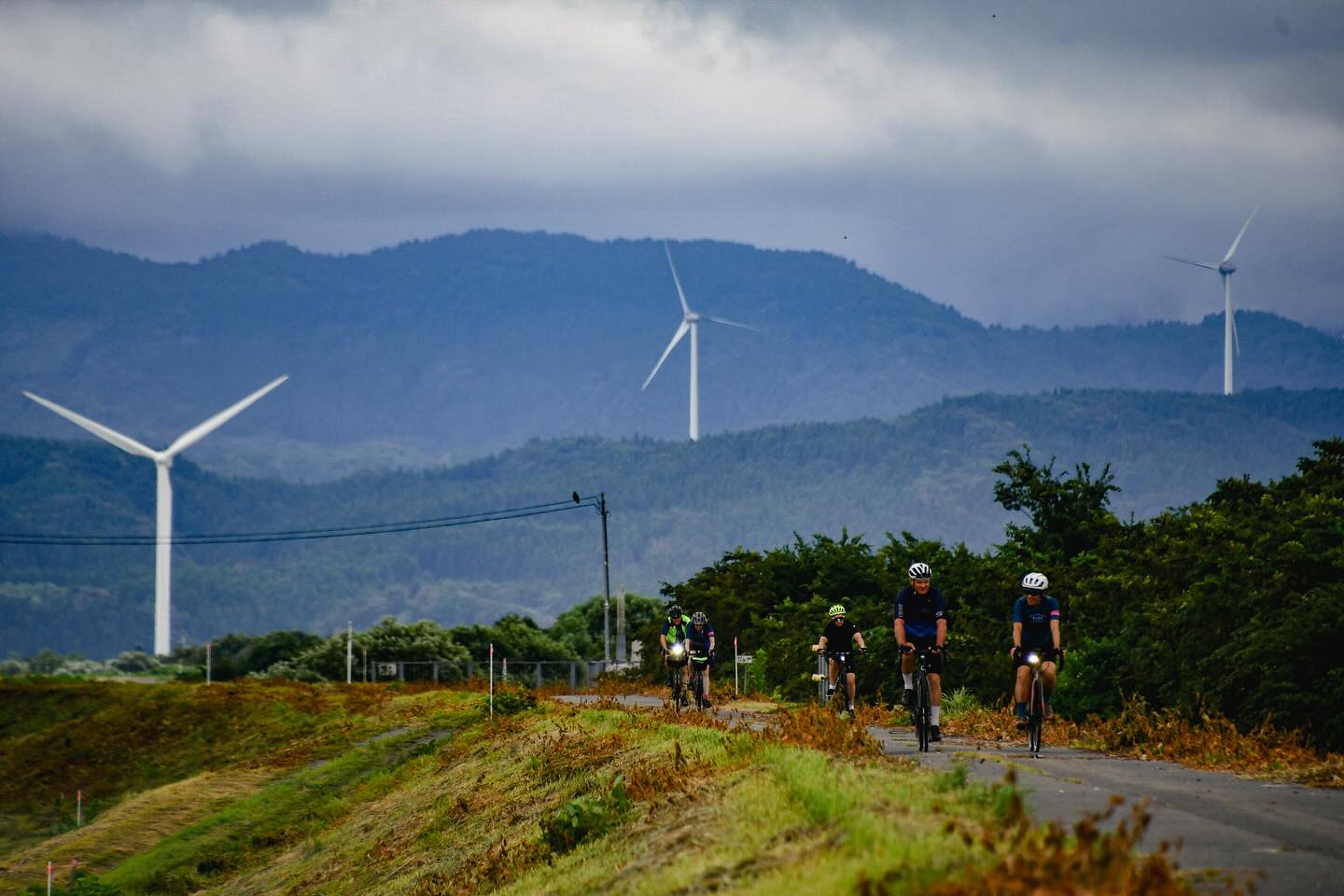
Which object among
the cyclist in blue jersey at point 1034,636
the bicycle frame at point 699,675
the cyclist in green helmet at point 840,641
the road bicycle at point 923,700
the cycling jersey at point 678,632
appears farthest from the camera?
A: the cycling jersey at point 678,632

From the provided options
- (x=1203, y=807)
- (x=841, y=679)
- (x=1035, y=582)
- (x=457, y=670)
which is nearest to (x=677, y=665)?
(x=841, y=679)

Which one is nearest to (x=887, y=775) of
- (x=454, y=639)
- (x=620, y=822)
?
(x=620, y=822)

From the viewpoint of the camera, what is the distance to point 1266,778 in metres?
18.6

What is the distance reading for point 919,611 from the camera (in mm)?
21453

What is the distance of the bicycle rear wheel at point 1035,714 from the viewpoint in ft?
69.8

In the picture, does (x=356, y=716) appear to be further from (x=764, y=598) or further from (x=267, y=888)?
(x=267, y=888)

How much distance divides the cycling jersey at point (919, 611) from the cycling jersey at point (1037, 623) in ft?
3.16

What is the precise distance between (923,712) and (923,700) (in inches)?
6.0

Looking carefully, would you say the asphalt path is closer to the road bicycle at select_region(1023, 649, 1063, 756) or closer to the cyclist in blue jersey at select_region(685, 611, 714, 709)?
the road bicycle at select_region(1023, 649, 1063, 756)

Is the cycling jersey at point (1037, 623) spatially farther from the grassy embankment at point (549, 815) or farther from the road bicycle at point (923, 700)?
the grassy embankment at point (549, 815)

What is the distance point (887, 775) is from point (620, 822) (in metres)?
3.47

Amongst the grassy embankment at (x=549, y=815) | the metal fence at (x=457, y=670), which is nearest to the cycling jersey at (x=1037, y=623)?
the grassy embankment at (x=549, y=815)

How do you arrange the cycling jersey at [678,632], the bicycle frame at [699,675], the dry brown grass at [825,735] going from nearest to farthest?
the dry brown grass at [825,735] < the bicycle frame at [699,675] < the cycling jersey at [678,632]

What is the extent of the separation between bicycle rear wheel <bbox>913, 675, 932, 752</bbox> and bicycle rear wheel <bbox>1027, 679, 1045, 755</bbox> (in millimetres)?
1206
